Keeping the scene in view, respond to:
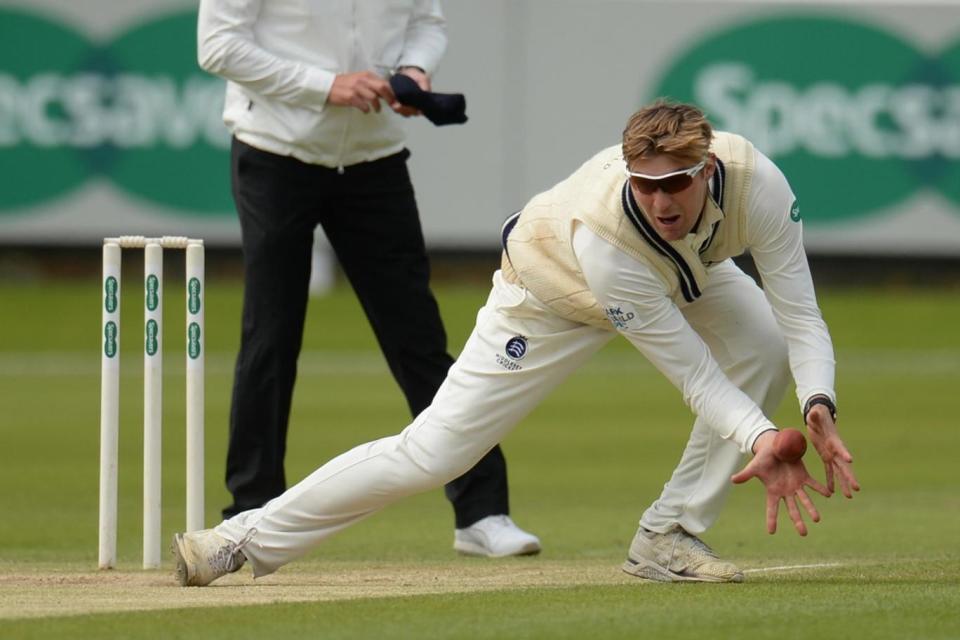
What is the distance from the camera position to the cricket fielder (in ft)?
15.7

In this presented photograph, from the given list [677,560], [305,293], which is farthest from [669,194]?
[305,293]

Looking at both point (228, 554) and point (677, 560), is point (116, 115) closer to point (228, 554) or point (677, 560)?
point (228, 554)

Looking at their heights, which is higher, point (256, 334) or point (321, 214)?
point (321, 214)

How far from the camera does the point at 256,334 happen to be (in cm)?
625

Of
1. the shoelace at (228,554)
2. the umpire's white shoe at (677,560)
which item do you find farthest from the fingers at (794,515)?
the shoelace at (228,554)

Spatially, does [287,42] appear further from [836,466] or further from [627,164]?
[836,466]

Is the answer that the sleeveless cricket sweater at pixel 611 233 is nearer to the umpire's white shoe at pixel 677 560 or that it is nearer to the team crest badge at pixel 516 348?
the team crest badge at pixel 516 348

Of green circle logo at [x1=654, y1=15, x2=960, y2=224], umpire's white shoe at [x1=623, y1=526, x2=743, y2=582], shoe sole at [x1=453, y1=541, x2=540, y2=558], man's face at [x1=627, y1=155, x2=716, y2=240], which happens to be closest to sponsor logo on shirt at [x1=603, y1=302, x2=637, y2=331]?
man's face at [x1=627, y1=155, x2=716, y2=240]

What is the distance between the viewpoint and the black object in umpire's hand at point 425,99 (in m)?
6.00

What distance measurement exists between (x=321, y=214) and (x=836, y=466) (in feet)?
7.45

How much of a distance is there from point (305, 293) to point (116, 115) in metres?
10.9

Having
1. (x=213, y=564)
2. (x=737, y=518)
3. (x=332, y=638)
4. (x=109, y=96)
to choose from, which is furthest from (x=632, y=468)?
(x=109, y=96)

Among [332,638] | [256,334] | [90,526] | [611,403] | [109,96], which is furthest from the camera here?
[109,96]

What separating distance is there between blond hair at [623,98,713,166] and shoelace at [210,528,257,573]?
1.46m
